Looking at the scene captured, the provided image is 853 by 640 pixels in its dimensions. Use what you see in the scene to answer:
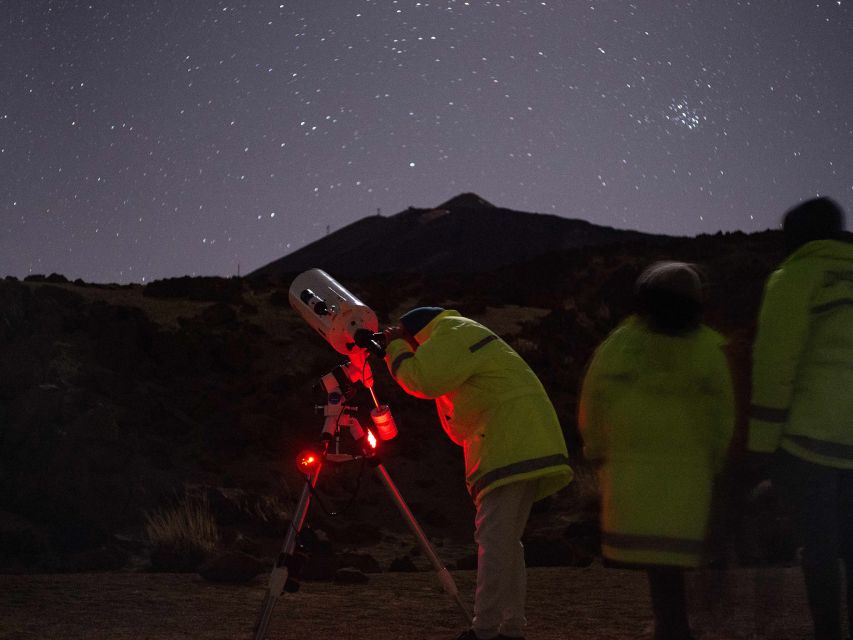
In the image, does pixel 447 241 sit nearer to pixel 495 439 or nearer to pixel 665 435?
pixel 495 439

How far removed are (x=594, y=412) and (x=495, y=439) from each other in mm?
1112

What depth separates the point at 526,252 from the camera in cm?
7744

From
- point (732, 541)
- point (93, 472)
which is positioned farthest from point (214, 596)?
point (93, 472)

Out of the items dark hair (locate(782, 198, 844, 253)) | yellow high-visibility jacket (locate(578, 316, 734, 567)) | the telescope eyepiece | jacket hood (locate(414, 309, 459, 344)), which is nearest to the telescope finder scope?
the telescope eyepiece

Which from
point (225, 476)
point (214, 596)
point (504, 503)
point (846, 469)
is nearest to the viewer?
point (846, 469)

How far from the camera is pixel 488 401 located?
13.1ft

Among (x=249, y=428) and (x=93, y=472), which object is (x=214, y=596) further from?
(x=249, y=428)

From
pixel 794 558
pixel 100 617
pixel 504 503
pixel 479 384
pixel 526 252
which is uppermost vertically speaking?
pixel 526 252

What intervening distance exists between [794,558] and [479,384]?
4.77 metres

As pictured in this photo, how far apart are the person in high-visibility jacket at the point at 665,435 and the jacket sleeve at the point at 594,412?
0.01 metres

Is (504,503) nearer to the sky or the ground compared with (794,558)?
nearer to the sky

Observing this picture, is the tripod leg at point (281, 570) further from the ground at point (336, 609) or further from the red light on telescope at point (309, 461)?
the ground at point (336, 609)

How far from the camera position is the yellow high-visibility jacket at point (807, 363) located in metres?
2.93

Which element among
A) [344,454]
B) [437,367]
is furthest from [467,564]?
[437,367]
